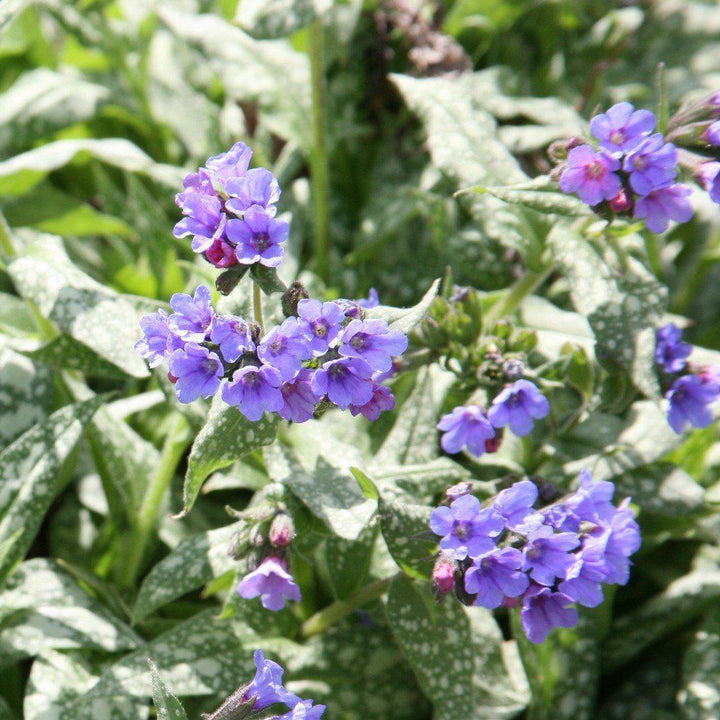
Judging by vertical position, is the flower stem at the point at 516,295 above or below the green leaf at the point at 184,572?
above

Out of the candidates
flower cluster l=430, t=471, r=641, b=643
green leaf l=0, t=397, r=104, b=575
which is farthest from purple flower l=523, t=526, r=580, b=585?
green leaf l=0, t=397, r=104, b=575

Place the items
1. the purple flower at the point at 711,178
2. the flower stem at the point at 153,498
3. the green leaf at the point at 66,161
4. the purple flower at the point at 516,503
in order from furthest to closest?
the green leaf at the point at 66,161 → the flower stem at the point at 153,498 → the purple flower at the point at 711,178 → the purple flower at the point at 516,503

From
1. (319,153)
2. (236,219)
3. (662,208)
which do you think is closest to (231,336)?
(236,219)

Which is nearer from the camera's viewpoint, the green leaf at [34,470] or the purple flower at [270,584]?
the purple flower at [270,584]

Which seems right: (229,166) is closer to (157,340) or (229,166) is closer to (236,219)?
(236,219)

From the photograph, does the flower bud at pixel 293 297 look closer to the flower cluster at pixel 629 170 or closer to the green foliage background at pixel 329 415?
the green foliage background at pixel 329 415

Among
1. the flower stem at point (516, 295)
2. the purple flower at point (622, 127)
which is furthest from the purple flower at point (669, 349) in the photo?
the purple flower at point (622, 127)
